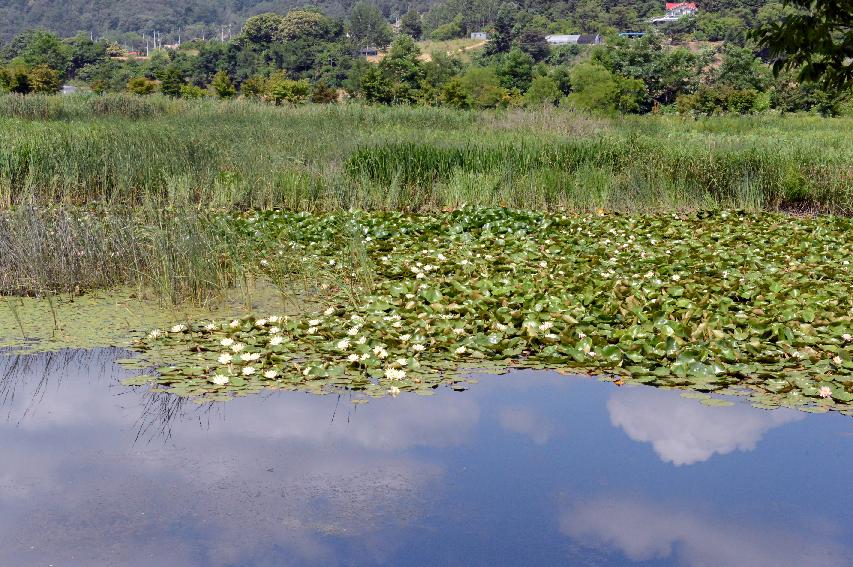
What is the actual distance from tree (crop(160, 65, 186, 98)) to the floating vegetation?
3783 centimetres

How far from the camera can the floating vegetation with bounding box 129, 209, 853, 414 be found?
5652 millimetres

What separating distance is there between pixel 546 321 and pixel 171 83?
42.2 m

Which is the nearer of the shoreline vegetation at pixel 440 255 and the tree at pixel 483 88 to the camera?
the shoreline vegetation at pixel 440 255

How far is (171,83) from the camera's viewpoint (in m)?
45.4

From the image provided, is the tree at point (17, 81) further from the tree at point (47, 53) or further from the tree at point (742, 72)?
the tree at point (742, 72)

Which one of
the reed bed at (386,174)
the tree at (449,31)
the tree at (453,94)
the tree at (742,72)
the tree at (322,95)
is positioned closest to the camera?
the reed bed at (386,174)

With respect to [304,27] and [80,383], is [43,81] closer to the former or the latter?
[80,383]

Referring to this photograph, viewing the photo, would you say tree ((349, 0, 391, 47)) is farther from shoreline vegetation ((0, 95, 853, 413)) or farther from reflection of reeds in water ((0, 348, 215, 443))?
reflection of reeds in water ((0, 348, 215, 443))

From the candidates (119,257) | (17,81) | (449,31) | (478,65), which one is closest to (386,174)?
(119,257)

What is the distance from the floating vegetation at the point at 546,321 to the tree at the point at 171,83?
37.8 metres

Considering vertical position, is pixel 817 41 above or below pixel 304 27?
above

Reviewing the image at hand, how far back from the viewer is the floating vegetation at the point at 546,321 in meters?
5.65

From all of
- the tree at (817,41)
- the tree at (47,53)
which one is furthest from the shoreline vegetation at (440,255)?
the tree at (47,53)

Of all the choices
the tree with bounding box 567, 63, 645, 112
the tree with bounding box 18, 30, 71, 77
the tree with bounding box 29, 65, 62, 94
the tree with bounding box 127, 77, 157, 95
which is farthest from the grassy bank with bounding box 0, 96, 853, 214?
the tree with bounding box 18, 30, 71, 77
